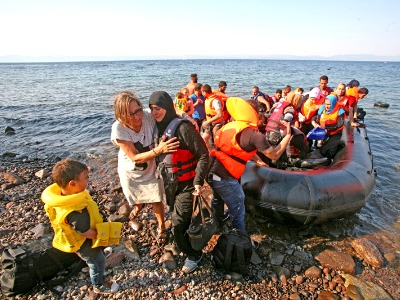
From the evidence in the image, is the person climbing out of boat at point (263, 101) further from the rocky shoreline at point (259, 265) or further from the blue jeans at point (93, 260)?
the blue jeans at point (93, 260)

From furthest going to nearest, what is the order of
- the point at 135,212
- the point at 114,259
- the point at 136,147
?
1. the point at 135,212
2. the point at 114,259
3. the point at 136,147

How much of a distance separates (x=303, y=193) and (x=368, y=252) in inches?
48.6

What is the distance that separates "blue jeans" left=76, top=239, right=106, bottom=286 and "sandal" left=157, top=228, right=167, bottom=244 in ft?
3.15

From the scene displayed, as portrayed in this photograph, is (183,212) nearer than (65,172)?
No

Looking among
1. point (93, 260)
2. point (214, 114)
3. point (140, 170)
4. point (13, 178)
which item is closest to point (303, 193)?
point (140, 170)

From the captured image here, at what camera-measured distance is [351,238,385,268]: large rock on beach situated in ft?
12.0

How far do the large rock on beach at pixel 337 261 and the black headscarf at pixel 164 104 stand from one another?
2.81 metres

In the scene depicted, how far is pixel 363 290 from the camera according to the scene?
10.3 ft

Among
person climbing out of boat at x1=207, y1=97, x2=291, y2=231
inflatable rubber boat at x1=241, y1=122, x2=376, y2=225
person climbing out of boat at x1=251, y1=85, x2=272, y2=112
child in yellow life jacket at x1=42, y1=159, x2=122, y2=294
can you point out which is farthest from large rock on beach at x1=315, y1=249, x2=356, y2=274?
person climbing out of boat at x1=251, y1=85, x2=272, y2=112

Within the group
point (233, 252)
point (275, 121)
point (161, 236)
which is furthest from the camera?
point (275, 121)

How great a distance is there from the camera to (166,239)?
3.75 meters

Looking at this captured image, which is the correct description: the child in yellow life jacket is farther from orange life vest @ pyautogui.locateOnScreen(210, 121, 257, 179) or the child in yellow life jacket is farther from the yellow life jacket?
orange life vest @ pyautogui.locateOnScreen(210, 121, 257, 179)

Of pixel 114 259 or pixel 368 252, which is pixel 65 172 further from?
pixel 368 252

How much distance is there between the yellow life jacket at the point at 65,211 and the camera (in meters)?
2.24
